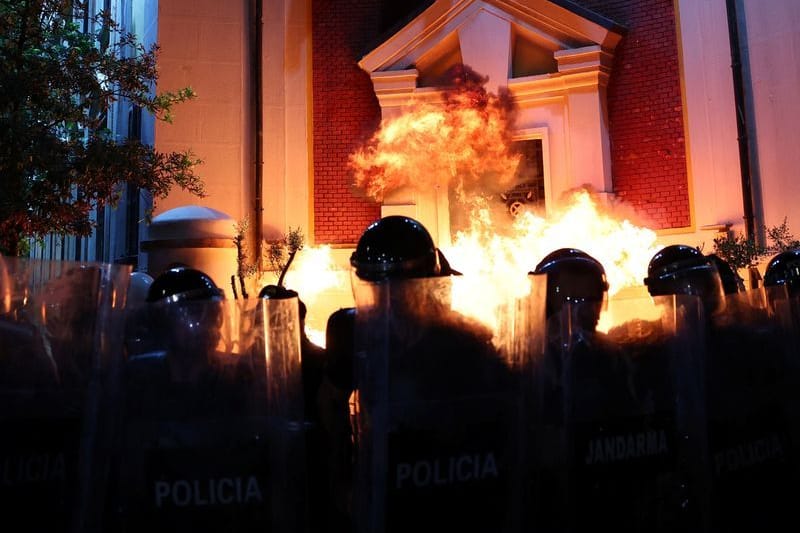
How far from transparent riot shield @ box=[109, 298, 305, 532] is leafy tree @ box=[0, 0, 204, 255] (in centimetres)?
612

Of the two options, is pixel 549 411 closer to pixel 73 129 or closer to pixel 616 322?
pixel 616 322

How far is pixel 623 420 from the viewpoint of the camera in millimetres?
2828

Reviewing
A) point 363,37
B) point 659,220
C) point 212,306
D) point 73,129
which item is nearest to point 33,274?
point 212,306

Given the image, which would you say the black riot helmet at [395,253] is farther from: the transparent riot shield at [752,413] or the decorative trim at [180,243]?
the decorative trim at [180,243]

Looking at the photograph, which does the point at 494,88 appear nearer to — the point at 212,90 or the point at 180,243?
the point at 212,90

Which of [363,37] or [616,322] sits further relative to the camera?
[363,37]

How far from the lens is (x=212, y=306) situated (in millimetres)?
2604

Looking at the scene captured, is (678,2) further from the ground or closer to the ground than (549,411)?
further from the ground

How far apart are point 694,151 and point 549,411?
993 centimetres

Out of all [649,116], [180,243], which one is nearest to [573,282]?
[180,243]

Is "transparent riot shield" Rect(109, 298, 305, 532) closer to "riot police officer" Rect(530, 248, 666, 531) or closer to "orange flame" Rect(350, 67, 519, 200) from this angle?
"riot police officer" Rect(530, 248, 666, 531)

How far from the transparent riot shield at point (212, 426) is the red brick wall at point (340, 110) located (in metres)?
10.1

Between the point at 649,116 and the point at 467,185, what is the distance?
3.27 metres

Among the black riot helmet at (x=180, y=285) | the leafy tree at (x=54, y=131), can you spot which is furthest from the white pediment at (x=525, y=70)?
the black riot helmet at (x=180, y=285)
